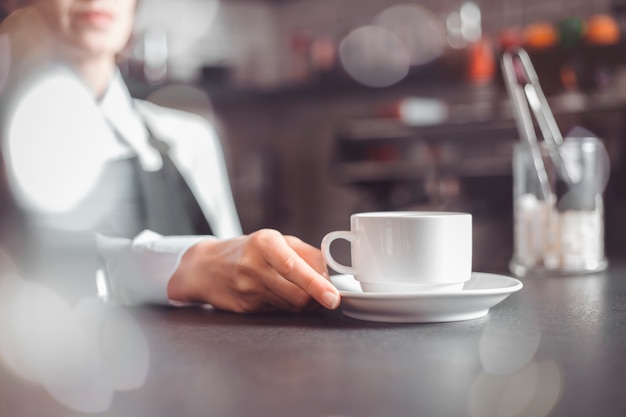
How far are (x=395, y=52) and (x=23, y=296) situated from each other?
2875 millimetres

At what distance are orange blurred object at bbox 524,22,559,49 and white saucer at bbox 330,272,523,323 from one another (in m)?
2.29

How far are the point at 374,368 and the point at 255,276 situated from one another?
233mm

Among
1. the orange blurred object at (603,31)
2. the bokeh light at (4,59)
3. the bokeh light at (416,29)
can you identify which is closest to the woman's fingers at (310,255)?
the bokeh light at (4,59)

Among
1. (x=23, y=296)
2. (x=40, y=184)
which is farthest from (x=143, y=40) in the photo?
(x=23, y=296)

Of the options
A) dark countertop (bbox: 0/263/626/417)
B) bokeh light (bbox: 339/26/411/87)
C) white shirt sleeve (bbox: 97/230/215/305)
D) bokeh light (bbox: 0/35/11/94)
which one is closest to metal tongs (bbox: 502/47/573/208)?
dark countertop (bbox: 0/263/626/417)

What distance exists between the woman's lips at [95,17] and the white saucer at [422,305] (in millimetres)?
759

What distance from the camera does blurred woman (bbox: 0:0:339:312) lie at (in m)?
0.74

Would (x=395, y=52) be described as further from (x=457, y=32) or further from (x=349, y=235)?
(x=349, y=235)

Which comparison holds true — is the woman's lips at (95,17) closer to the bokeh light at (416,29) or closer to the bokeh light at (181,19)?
the bokeh light at (416,29)

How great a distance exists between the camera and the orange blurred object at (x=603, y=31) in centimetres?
259

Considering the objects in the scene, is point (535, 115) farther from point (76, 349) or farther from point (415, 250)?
point (76, 349)

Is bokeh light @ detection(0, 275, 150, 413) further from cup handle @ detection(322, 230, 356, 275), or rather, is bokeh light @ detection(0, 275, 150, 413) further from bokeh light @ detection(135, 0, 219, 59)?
bokeh light @ detection(135, 0, 219, 59)

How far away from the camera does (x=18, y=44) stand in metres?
1.67

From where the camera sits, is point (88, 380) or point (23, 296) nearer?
point (88, 380)
